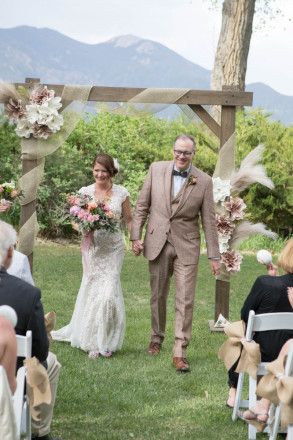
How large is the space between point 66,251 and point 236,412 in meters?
10.2

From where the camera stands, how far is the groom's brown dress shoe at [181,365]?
22.5 ft

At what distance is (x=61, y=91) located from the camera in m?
8.41

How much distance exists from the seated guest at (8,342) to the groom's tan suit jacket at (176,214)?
11.8ft

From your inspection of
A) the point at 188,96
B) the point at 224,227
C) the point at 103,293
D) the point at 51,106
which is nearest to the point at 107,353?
the point at 103,293

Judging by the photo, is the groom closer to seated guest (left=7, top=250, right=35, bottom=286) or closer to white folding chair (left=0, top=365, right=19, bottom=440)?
seated guest (left=7, top=250, right=35, bottom=286)

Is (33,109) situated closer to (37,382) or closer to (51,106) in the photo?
(51,106)

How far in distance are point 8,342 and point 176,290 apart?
3794mm

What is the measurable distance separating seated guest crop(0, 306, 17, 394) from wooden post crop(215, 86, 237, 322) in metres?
5.37

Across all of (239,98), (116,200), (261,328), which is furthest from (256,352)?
(239,98)

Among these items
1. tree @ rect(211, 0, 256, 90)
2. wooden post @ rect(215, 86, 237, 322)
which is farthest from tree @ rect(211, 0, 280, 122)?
wooden post @ rect(215, 86, 237, 322)

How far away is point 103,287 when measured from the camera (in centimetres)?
751

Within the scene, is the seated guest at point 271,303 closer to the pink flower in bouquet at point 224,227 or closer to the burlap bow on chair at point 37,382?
the burlap bow on chair at point 37,382

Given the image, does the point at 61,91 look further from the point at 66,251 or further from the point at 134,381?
the point at 66,251

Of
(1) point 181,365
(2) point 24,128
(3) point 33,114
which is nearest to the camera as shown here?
(1) point 181,365
